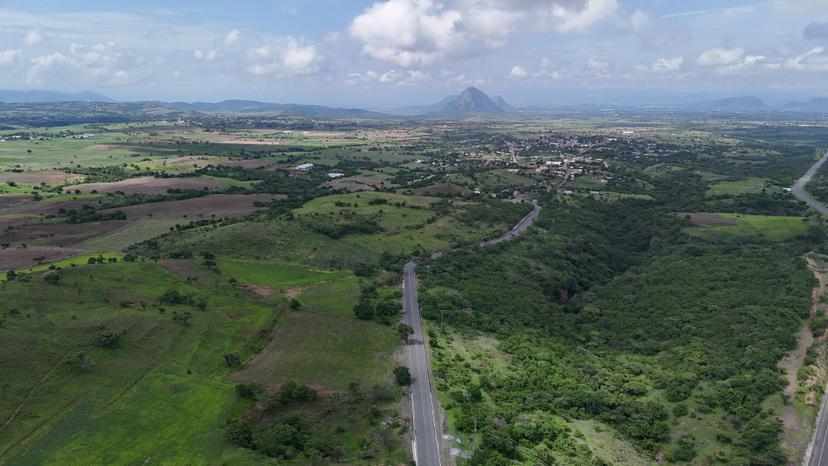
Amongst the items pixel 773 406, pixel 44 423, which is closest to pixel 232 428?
pixel 44 423

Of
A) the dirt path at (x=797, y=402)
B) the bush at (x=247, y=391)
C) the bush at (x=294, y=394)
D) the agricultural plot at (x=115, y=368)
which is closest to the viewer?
the agricultural plot at (x=115, y=368)

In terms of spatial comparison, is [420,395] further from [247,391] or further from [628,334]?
[628,334]

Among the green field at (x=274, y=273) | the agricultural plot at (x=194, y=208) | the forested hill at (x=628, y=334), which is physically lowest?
the forested hill at (x=628, y=334)

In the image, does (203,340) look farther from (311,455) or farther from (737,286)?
(737,286)

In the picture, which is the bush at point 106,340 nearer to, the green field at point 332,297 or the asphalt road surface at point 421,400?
the green field at point 332,297

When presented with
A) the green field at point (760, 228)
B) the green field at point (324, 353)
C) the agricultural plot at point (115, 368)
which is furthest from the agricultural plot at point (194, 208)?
the green field at point (760, 228)

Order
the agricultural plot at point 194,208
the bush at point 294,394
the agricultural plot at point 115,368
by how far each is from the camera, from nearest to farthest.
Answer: the agricultural plot at point 115,368 < the bush at point 294,394 < the agricultural plot at point 194,208

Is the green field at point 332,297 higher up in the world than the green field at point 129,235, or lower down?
lower down

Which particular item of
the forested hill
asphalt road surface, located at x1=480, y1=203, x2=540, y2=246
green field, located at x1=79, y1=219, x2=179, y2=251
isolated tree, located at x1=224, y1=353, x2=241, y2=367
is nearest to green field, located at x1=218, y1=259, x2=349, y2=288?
the forested hill

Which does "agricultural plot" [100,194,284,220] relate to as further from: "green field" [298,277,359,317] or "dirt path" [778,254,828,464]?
"dirt path" [778,254,828,464]
